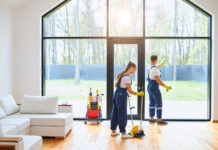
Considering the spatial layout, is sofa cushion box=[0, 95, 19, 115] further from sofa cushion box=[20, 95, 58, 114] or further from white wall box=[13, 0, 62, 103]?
white wall box=[13, 0, 62, 103]

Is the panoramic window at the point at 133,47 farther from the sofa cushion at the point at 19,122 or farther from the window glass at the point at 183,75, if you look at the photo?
the sofa cushion at the point at 19,122

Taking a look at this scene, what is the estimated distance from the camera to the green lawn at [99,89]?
692cm

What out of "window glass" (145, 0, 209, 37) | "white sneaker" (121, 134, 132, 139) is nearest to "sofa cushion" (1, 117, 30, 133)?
"white sneaker" (121, 134, 132, 139)

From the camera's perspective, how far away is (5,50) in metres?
6.30

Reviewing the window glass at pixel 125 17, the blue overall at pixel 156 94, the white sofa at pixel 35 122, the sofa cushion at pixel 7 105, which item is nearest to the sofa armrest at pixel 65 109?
the white sofa at pixel 35 122

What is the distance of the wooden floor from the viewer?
4.48 meters

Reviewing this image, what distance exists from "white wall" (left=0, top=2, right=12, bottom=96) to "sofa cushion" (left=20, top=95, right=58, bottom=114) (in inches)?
35.7

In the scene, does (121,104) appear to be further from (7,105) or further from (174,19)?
(174,19)

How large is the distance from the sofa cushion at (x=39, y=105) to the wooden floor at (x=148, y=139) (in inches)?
24.8

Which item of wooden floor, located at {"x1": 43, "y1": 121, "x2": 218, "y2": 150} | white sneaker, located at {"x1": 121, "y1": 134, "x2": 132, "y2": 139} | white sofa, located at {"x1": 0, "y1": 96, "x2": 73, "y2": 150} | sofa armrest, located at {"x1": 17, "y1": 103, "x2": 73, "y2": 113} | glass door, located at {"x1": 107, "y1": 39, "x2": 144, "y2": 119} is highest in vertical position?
glass door, located at {"x1": 107, "y1": 39, "x2": 144, "y2": 119}

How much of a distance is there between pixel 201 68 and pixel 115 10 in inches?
102

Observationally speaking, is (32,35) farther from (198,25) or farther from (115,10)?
(198,25)

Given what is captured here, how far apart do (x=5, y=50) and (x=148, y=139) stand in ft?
12.3

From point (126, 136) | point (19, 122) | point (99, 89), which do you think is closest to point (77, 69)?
point (99, 89)
